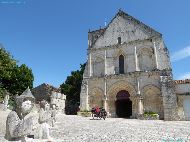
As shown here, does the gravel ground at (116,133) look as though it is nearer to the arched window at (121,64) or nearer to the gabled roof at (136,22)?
the arched window at (121,64)

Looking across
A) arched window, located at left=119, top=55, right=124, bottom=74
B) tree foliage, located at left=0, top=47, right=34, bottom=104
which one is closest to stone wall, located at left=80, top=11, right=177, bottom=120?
arched window, located at left=119, top=55, right=124, bottom=74

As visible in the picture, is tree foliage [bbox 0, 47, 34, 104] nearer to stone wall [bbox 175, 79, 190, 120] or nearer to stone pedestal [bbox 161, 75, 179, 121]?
stone pedestal [bbox 161, 75, 179, 121]

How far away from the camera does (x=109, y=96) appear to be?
2841 centimetres

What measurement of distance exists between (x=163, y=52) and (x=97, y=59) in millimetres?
9113

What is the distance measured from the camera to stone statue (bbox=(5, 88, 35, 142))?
4495 millimetres

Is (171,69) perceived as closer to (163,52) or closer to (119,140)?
(163,52)

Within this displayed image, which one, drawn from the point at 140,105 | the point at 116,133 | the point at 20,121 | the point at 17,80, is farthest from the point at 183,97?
the point at 17,80

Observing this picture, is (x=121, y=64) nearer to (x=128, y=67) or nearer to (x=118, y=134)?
(x=128, y=67)

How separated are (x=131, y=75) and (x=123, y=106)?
15.3ft

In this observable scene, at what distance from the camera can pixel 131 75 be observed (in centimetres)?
2739

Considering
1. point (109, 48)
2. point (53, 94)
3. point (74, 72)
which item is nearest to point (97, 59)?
point (109, 48)

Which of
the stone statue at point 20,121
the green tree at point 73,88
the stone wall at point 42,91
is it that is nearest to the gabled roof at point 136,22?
the stone wall at point 42,91

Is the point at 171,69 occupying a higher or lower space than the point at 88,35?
lower

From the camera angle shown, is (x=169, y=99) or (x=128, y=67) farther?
(x=128, y=67)
